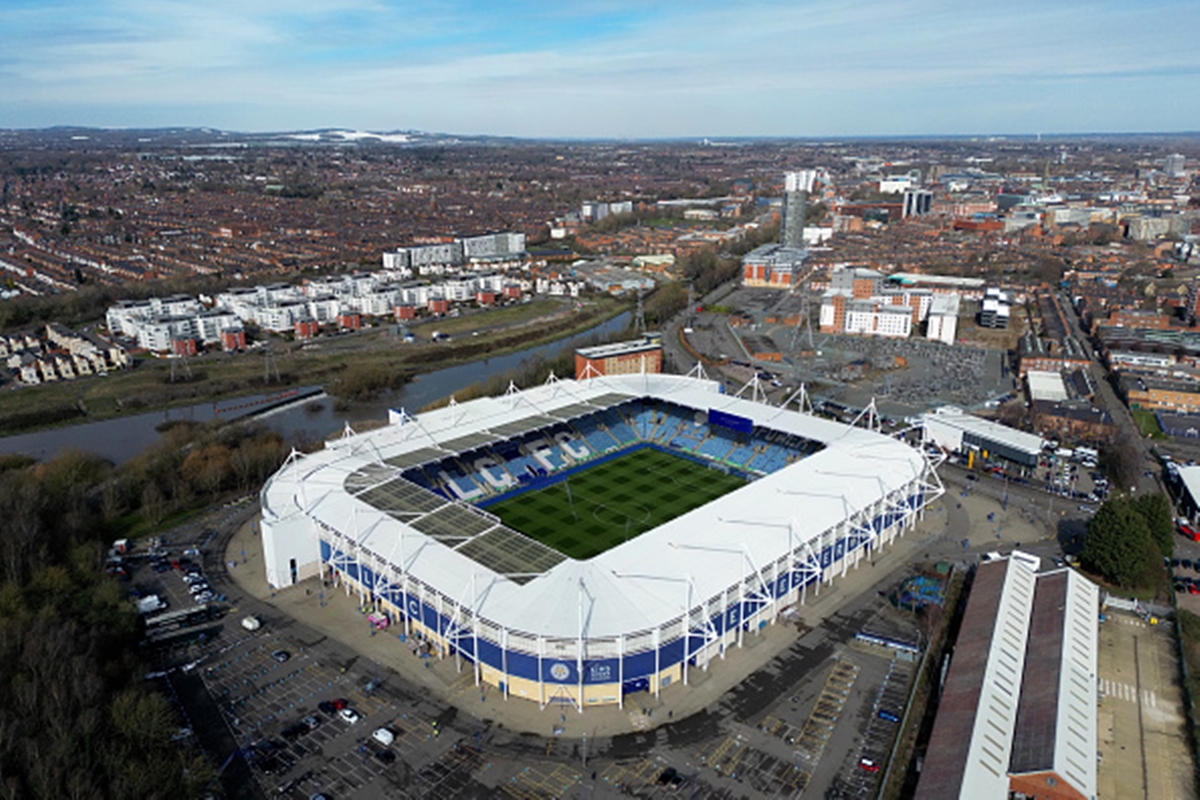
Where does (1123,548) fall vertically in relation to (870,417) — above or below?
below

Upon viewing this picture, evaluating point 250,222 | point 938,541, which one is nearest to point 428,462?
point 938,541

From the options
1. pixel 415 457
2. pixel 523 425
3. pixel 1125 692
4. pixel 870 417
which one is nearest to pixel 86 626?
pixel 415 457

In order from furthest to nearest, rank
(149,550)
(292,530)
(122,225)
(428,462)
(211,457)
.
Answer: (122,225)
(211,457)
(428,462)
(149,550)
(292,530)

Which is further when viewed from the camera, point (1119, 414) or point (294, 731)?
point (1119, 414)

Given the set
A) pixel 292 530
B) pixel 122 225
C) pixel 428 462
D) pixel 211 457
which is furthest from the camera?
pixel 122 225

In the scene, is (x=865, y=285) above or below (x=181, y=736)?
above

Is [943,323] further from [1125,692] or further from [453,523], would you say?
[453,523]

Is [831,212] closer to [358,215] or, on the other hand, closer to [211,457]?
[358,215]
